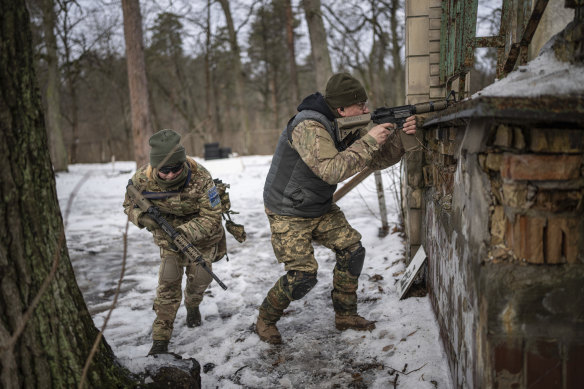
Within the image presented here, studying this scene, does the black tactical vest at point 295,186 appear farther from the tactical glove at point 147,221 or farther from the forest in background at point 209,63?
the forest in background at point 209,63

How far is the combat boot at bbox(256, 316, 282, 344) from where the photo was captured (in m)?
3.16

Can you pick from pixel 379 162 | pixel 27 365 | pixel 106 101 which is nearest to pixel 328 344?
pixel 379 162

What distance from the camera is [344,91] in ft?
9.70

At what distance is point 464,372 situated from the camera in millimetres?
2086

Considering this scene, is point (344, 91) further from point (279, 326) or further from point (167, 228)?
point (279, 326)

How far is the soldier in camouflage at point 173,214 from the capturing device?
311cm

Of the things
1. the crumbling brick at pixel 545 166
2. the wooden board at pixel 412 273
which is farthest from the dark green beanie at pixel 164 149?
the crumbling brick at pixel 545 166

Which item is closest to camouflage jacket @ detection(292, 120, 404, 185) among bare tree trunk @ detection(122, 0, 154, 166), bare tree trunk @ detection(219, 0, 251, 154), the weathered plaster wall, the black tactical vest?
the black tactical vest

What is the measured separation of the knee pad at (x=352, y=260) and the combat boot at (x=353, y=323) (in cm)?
35

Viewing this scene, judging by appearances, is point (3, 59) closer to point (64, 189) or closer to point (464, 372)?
point (464, 372)

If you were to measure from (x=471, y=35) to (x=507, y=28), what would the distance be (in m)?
0.25

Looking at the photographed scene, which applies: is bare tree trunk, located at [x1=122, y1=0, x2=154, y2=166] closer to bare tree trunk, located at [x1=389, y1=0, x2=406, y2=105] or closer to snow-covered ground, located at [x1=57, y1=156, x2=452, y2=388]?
snow-covered ground, located at [x1=57, y1=156, x2=452, y2=388]

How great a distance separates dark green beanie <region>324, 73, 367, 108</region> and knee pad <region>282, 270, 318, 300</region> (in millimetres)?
1203

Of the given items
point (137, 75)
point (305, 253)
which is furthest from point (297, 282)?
point (137, 75)
